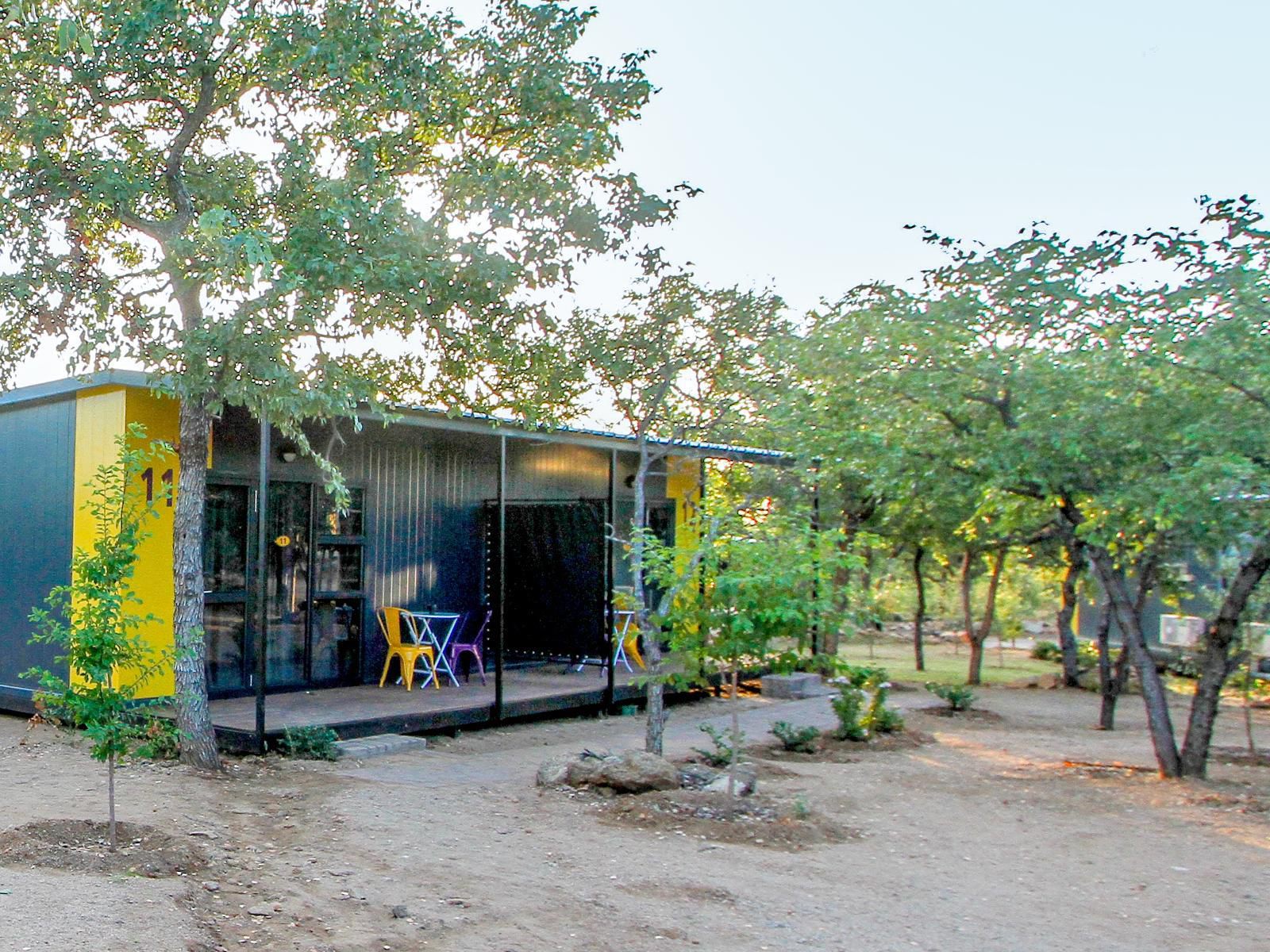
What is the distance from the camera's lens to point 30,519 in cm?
970

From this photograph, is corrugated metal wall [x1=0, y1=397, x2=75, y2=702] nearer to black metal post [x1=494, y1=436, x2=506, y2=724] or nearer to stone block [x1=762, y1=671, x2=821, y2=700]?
black metal post [x1=494, y1=436, x2=506, y2=724]

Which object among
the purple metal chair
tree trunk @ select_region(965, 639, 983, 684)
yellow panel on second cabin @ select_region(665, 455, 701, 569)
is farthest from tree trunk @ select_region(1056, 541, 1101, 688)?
the purple metal chair

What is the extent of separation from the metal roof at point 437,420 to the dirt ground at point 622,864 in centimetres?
261

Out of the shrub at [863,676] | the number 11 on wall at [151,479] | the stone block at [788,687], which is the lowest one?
the stone block at [788,687]

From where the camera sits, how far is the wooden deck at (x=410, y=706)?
8.48 m

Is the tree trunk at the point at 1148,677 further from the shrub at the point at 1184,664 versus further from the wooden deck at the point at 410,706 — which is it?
the shrub at the point at 1184,664

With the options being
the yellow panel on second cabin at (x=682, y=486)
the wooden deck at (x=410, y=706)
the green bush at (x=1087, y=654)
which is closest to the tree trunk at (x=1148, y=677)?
the wooden deck at (x=410, y=706)

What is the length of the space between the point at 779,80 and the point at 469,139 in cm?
300

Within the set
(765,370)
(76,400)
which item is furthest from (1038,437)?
(76,400)

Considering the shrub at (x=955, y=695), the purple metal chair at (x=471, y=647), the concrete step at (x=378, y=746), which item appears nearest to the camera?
the concrete step at (x=378, y=746)

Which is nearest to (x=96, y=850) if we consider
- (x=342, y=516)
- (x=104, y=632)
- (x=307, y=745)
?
(x=104, y=632)

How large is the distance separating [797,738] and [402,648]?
147 inches

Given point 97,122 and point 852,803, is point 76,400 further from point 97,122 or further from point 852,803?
point 852,803

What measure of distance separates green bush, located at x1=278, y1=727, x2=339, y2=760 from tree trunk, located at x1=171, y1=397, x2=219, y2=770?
0.51m
